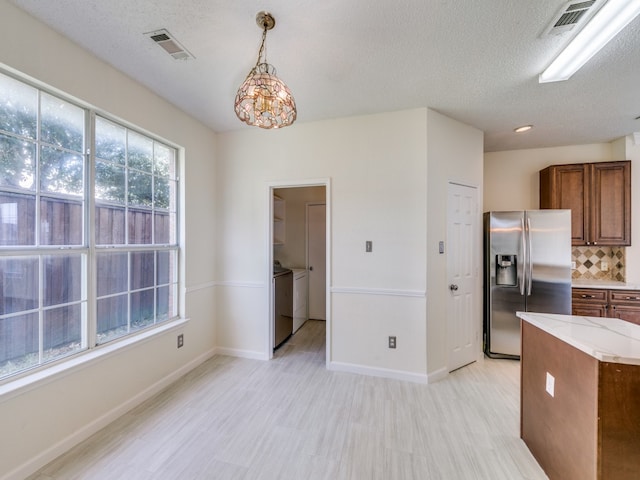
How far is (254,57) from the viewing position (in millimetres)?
1906

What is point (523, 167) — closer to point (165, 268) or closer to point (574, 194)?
point (574, 194)

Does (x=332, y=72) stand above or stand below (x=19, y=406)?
above

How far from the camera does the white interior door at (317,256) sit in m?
4.53

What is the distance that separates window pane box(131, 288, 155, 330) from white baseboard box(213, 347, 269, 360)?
3.25 ft

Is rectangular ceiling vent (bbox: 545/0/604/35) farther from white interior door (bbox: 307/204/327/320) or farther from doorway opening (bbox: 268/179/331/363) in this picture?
white interior door (bbox: 307/204/327/320)

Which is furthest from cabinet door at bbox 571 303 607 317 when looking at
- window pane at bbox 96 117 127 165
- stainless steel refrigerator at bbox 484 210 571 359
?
window pane at bbox 96 117 127 165

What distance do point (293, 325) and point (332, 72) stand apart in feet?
10.5

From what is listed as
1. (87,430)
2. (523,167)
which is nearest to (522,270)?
(523,167)

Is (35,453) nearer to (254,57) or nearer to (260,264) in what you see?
(260,264)

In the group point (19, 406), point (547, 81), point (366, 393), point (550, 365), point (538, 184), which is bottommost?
point (366, 393)

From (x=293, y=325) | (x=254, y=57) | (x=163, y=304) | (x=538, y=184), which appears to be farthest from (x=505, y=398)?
(x=254, y=57)

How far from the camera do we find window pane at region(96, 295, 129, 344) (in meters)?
2.04

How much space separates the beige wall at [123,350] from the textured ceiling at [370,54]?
14 cm

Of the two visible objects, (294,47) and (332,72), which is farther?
(332,72)
